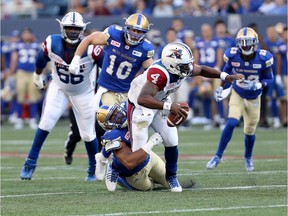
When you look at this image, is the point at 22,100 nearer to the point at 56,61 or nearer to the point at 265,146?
the point at 265,146

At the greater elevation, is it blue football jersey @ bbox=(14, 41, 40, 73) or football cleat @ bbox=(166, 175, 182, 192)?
football cleat @ bbox=(166, 175, 182, 192)

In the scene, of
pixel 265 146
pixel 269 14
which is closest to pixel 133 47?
pixel 265 146

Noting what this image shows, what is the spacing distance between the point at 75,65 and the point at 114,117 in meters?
0.85

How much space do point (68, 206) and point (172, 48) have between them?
5.62 feet

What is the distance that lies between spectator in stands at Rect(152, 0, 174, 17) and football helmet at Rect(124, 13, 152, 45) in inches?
411

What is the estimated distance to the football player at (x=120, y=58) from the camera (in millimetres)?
9391

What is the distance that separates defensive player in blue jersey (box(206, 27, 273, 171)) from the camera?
1051 cm

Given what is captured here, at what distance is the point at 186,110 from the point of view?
788 centimetres

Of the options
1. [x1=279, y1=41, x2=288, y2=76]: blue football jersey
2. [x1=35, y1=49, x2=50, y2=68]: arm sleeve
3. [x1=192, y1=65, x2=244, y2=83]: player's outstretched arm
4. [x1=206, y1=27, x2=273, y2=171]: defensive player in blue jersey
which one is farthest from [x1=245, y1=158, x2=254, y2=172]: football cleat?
[x1=279, y1=41, x2=288, y2=76]: blue football jersey

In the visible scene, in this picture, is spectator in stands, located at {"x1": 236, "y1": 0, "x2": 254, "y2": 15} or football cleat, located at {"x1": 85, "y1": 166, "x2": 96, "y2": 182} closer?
football cleat, located at {"x1": 85, "y1": 166, "x2": 96, "y2": 182}

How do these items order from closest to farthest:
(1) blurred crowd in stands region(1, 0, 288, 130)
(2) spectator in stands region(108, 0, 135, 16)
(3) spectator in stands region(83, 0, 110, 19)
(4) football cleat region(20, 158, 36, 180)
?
(4) football cleat region(20, 158, 36, 180) → (1) blurred crowd in stands region(1, 0, 288, 130) → (3) spectator in stands region(83, 0, 110, 19) → (2) spectator in stands region(108, 0, 135, 16)

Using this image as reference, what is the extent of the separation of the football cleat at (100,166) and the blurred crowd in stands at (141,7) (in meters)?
10.6

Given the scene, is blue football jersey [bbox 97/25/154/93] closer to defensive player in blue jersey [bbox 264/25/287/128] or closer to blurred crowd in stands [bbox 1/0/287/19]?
defensive player in blue jersey [bbox 264/25/287/128]

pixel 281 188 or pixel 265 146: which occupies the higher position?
pixel 281 188
